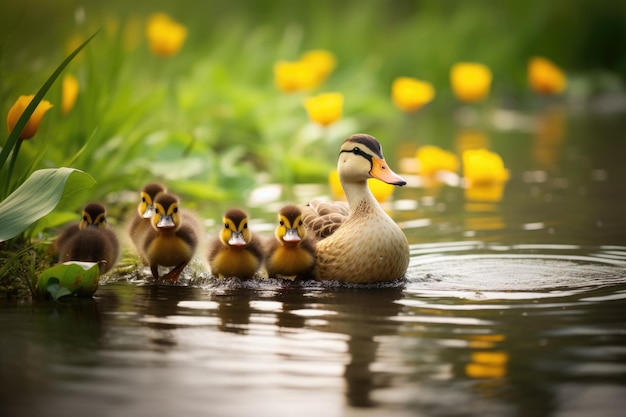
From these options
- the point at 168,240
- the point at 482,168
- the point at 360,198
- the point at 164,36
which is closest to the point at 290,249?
the point at 360,198

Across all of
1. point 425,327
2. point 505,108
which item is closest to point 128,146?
point 425,327

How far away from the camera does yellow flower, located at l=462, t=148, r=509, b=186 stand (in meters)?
9.07

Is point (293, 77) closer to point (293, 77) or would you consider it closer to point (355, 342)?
point (293, 77)

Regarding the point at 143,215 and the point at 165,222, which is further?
the point at 143,215

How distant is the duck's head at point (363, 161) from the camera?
5.92 meters

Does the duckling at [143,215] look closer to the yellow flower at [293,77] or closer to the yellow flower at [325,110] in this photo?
the yellow flower at [325,110]

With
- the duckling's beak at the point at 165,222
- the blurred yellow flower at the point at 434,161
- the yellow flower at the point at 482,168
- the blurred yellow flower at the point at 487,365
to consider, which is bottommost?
the blurred yellow flower at the point at 487,365

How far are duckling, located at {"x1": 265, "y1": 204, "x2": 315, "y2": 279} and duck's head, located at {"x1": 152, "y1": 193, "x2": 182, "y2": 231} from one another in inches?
20.0

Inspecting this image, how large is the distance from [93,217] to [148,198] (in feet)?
1.19

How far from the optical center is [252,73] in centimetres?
1273

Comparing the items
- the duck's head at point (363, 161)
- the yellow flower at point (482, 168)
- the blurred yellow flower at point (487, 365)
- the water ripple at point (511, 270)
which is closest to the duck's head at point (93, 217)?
the duck's head at point (363, 161)

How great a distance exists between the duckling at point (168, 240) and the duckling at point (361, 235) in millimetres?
678

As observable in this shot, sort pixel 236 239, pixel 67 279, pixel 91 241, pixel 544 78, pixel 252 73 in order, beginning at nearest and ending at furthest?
1. pixel 67 279
2. pixel 236 239
3. pixel 91 241
4. pixel 252 73
5. pixel 544 78

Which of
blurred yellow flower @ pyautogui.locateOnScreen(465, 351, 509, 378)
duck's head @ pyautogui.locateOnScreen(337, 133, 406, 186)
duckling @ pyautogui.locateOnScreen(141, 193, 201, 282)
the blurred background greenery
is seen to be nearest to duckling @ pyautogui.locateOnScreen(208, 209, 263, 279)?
duckling @ pyautogui.locateOnScreen(141, 193, 201, 282)
